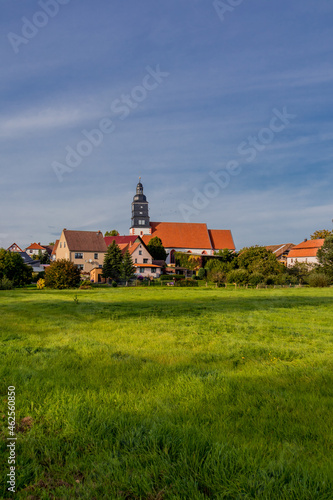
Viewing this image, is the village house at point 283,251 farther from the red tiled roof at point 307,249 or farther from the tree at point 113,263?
the tree at point 113,263

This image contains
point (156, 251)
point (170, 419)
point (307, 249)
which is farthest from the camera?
point (307, 249)

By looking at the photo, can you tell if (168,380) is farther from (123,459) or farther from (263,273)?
(263,273)

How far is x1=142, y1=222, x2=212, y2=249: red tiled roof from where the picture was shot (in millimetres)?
96750

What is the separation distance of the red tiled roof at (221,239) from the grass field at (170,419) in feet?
303

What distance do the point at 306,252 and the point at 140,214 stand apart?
52840 millimetres

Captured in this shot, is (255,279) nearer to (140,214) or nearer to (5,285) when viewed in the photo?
(5,285)

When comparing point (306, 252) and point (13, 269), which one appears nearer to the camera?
point (13, 269)

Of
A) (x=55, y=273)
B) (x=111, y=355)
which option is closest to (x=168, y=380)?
(x=111, y=355)

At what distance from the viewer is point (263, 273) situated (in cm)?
4516

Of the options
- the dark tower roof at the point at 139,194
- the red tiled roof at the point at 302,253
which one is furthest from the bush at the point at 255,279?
the dark tower roof at the point at 139,194

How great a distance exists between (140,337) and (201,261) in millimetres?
69902

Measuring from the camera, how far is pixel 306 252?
300ft

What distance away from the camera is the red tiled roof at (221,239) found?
98800 millimetres

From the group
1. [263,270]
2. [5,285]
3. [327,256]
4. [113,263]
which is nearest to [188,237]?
[113,263]
